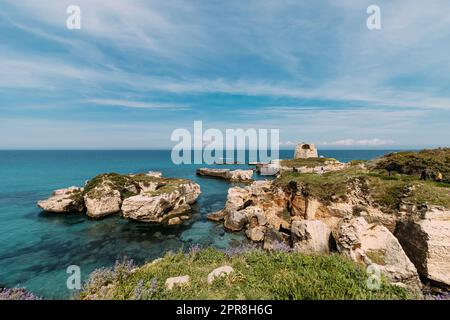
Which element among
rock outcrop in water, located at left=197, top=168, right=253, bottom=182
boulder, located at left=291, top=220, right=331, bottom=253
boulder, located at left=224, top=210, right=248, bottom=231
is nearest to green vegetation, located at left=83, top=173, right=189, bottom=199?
boulder, located at left=224, top=210, right=248, bottom=231

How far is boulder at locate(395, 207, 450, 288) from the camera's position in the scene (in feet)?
36.2

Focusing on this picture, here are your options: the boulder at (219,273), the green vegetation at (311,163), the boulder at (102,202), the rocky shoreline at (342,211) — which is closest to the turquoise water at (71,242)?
the boulder at (102,202)

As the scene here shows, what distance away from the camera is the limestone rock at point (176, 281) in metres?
6.67

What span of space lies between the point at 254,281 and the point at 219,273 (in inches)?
49.3

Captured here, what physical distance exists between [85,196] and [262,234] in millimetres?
28075

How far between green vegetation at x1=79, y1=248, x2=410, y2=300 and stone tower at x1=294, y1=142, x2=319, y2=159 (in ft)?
285

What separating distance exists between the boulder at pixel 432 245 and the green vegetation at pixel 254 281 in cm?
741

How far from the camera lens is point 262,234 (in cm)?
2362

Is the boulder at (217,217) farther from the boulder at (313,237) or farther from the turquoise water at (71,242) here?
the boulder at (313,237)

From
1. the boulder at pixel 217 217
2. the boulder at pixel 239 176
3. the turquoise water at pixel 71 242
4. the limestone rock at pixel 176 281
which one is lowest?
the turquoise water at pixel 71 242

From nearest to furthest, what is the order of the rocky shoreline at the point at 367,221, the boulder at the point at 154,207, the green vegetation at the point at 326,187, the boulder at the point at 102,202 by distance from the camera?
the rocky shoreline at the point at 367,221 < the green vegetation at the point at 326,187 < the boulder at the point at 154,207 < the boulder at the point at 102,202

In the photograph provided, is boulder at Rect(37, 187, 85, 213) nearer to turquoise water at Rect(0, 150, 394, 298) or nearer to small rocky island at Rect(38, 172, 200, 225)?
small rocky island at Rect(38, 172, 200, 225)

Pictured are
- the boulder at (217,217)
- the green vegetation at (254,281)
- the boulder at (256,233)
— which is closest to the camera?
the green vegetation at (254,281)

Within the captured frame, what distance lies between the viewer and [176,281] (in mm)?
6875
